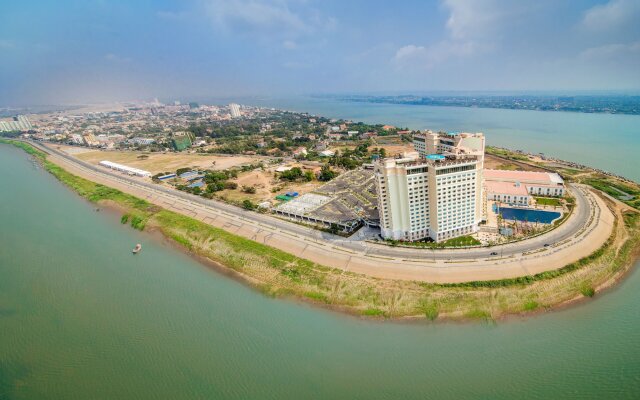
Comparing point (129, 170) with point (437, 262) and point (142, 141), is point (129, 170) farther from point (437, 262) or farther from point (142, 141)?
point (437, 262)

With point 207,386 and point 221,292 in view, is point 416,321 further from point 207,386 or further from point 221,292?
point 221,292

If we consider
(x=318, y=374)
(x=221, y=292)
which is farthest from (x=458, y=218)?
(x=221, y=292)

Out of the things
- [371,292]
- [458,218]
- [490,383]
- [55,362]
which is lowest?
[490,383]

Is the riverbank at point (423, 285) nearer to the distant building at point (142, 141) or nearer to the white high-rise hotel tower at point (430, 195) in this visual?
the white high-rise hotel tower at point (430, 195)

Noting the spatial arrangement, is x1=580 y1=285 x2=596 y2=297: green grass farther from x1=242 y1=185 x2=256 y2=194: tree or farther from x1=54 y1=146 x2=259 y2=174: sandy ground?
x1=54 y1=146 x2=259 y2=174: sandy ground

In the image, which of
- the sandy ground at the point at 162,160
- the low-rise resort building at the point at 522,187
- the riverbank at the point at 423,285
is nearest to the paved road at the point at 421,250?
the low-rise resort building at the point at 522,187
